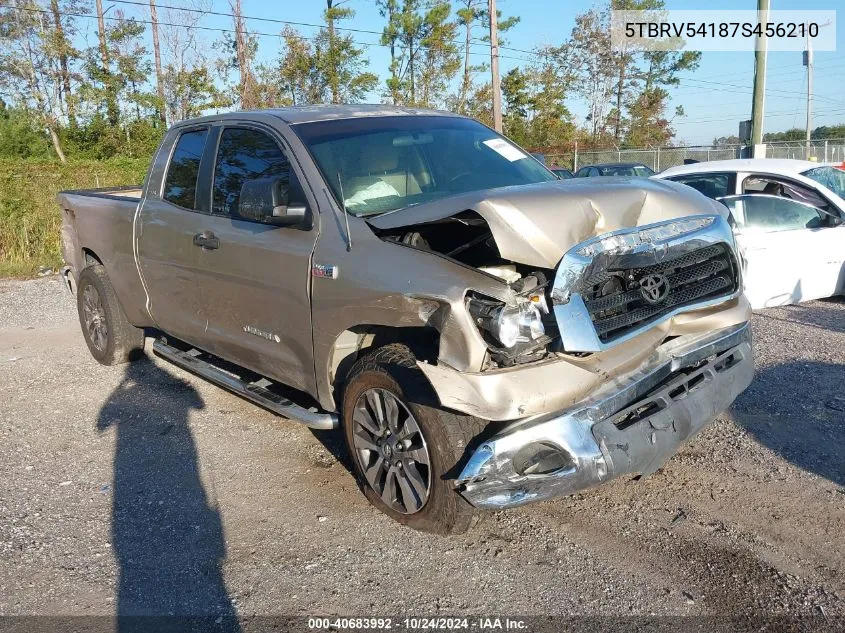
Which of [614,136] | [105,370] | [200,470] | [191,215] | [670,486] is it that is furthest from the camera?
[614,136]

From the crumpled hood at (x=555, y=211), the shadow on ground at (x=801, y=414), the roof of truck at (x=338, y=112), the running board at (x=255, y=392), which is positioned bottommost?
the shadow on ground at (x=801, y=414)

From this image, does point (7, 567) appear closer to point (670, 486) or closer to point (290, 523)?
point (290, 523)

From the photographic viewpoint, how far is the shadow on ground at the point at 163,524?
10.1 ft

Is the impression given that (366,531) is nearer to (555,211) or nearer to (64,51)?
(555,211)

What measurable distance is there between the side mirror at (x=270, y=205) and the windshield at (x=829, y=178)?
6344 millimetres

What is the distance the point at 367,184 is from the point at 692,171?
5.95 metres

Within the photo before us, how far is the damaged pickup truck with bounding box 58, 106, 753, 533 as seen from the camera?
3.01 meters

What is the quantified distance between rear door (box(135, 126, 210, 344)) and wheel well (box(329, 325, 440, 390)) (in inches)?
55.4

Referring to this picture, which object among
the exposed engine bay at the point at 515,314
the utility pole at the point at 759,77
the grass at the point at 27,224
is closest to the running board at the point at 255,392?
the exposed engine bay at the point at 515,314

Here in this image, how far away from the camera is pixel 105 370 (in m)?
6.63

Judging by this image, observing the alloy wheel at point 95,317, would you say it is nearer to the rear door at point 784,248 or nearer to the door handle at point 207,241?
→ the door handle at point 207,241

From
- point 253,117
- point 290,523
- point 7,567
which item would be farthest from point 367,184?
point 7,567

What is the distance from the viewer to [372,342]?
3771 millimetres

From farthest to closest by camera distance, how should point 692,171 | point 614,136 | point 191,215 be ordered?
point 614,136
point 692,171
point 191,215
